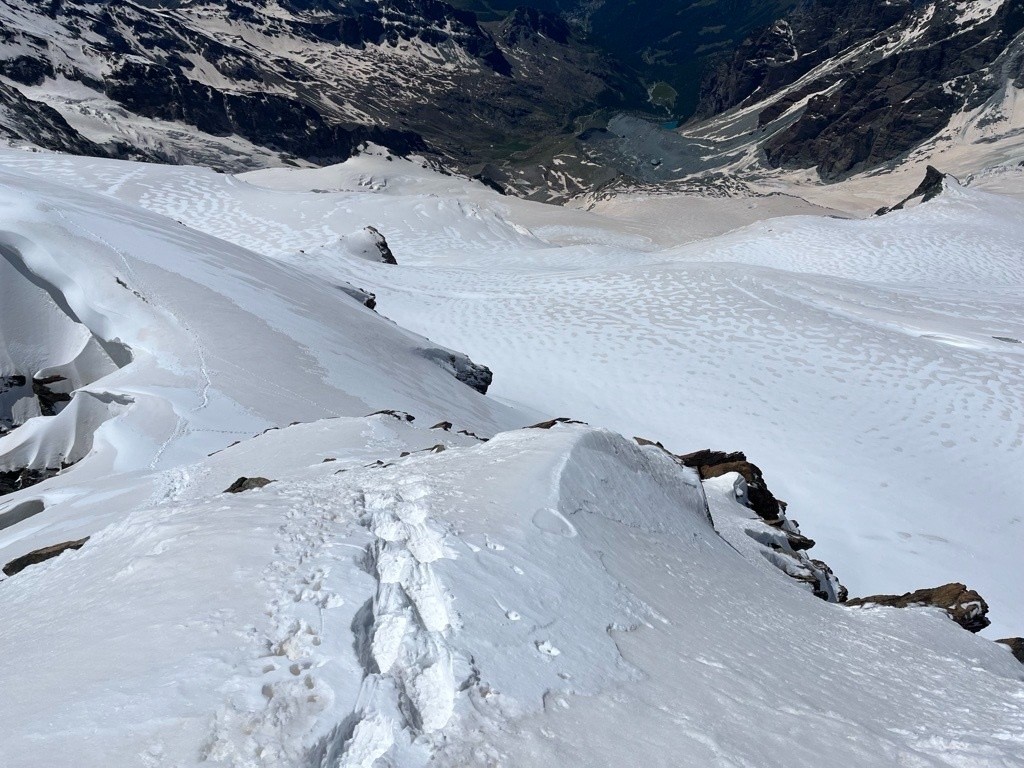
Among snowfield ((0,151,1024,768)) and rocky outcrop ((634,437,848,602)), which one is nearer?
snowfield ((0,151,1024,768))

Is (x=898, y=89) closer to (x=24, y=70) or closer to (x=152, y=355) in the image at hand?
(x=24, y=70)

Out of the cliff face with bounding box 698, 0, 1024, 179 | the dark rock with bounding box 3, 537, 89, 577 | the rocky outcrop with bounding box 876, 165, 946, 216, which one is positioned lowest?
the dark rock with bounding box 3, 537, 89, 577

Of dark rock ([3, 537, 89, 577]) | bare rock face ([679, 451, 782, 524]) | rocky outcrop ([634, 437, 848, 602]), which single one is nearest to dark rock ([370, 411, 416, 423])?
rocky outcrop ([634, 437, 848, 602])

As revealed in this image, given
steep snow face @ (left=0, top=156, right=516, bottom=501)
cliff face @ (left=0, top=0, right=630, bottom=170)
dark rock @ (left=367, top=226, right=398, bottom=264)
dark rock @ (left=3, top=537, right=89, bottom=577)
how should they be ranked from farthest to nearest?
1. cliff face @ (left=0, top=0, right=630, bottom=170)
2. dark rock @ (left=367, top=226, right=398, bottom=264)
3. steep snow face @ (left=0, top=156, right=516, bottom=501)
4. dark rock @ (left=3, top=537, right=89, bottom=577)

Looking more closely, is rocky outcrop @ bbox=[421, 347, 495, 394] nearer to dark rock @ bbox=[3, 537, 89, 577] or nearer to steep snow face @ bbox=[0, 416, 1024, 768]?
steep snow face @ bbox=[0, 416, 1024, 768]

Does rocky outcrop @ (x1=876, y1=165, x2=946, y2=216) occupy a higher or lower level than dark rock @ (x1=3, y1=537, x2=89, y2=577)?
higher

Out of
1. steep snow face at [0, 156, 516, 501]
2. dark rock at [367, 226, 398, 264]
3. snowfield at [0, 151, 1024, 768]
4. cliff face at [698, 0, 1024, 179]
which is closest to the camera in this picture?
snowfield at [0, 151, 1024, 768]
